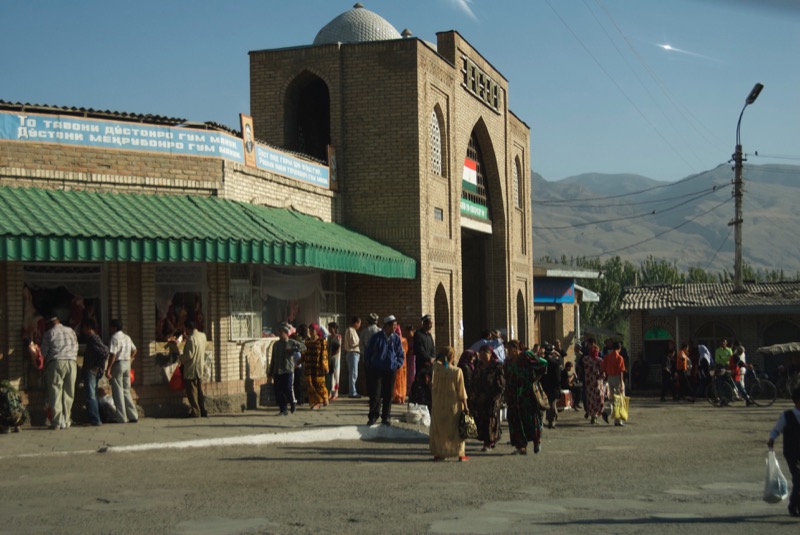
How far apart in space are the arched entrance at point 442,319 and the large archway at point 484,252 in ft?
15.0

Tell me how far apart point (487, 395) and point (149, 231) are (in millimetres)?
5632

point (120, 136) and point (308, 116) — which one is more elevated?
point (308, 116)

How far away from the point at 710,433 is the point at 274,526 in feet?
35.3

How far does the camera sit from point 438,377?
13570mm

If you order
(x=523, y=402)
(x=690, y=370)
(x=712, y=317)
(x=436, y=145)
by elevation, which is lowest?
(x=690, y=370)

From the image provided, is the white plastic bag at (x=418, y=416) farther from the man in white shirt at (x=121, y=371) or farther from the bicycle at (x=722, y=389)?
the bicycle at (x=722, y=389)

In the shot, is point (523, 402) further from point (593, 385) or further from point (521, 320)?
point (521, 320)

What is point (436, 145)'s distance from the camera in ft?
84.5

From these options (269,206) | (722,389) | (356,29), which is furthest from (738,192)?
(269,206)

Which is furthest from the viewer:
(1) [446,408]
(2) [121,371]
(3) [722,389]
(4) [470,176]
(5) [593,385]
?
(4) [470,176]

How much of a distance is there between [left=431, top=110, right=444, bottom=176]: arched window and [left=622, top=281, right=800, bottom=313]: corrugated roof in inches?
545

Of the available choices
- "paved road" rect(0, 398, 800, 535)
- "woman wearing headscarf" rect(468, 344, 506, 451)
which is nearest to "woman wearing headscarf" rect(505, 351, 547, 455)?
"woman wearing headscarf" rect(468, 344, 506, 451)

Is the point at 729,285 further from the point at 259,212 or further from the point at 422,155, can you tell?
the point at 259,212

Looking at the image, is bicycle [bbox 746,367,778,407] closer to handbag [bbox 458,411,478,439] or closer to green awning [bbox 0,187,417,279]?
green awning [bbox 0,187,417,279]
